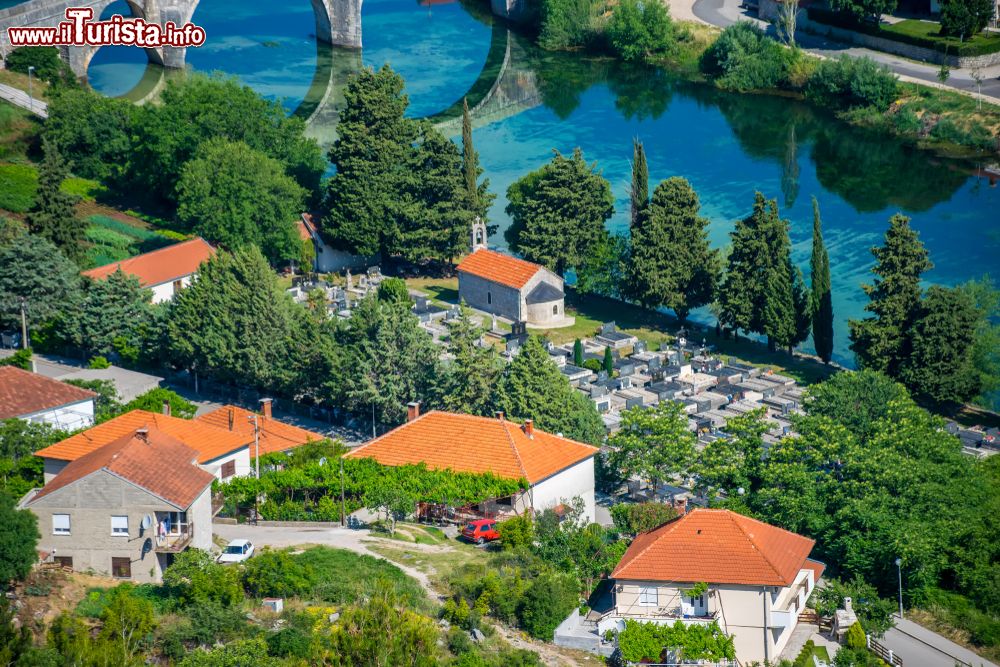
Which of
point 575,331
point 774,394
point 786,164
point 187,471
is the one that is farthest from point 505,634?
point 786,164

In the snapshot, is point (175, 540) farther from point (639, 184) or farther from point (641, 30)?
point (641, 30)

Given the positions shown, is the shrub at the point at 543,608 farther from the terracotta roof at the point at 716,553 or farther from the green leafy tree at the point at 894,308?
the green leafy tree at the point at 894,308

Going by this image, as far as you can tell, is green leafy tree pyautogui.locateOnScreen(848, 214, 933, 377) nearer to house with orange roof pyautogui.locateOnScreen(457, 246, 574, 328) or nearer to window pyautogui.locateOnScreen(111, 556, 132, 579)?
house with orange roof pyautogui.locateOnScreen(457, 246, 574, 328)

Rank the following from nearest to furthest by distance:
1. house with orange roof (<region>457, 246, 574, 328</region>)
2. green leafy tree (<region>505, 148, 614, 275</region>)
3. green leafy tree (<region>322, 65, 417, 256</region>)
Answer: house with orange roof (<region>457, 246, 574, 328</region>) < green leafy tree (<region>505, 148, 614, 275</region>) < green leafy tree (<region>322, 65, 417, 256</region>)

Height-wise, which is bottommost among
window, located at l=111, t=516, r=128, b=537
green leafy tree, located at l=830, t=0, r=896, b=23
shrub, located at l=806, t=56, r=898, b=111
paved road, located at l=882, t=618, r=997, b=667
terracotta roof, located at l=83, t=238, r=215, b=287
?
paved road, located at l=882, t=618, r=997, b=667

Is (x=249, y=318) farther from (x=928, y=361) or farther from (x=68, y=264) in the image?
(x=928, y=361)

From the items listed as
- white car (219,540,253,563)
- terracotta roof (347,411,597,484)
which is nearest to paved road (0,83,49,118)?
terracotta roof (347,411,597,484)
